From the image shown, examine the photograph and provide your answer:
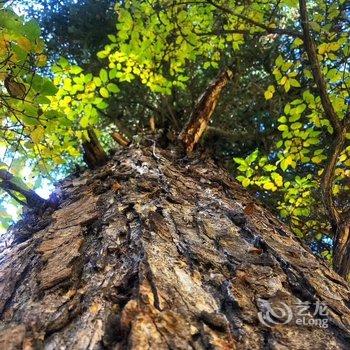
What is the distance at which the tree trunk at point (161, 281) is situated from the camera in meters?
0.96

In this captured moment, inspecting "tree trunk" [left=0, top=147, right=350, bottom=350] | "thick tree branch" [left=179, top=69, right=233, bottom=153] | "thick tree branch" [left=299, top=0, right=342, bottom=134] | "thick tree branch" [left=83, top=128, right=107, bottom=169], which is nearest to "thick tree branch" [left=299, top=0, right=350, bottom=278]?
"thick tree branch" [left=299, top=0, right=342, bottom=134]

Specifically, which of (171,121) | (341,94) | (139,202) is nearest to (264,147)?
(171,121)

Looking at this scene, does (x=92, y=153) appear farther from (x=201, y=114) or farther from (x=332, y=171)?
(x=332, y=171)

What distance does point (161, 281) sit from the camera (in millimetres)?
1148

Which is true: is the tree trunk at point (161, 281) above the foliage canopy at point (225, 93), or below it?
below

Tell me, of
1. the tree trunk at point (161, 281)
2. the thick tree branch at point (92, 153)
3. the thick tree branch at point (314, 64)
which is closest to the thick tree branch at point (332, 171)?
the thick tree branch at point (314, 64)

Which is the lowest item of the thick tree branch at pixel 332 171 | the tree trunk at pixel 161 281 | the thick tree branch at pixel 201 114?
the tree trunk at pixel 161 281

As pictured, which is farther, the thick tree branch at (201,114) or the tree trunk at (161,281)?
the thick tree branch at (201,114)

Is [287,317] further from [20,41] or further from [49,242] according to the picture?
[20,41]

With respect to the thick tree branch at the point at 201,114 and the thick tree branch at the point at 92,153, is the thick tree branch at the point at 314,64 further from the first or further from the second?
the thick tree branch at the point at 92,153

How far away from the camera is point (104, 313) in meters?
1.00

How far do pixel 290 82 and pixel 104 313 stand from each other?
2.99 metres

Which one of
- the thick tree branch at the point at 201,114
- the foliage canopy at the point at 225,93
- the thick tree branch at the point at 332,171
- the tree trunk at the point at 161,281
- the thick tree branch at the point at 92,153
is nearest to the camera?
the tree trunk at the point at 161,281

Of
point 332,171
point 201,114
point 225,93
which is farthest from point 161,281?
point 225,93
